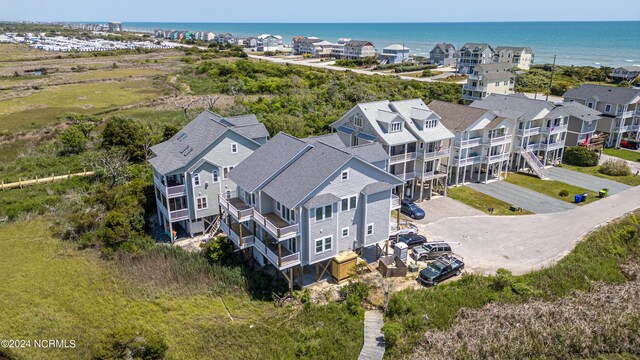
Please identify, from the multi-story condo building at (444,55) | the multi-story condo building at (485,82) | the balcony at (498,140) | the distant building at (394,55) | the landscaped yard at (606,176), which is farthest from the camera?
the distant building at (394,55)

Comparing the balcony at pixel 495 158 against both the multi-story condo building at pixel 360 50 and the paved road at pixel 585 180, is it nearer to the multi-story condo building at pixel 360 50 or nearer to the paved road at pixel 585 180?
the paved road at pixel 585 180

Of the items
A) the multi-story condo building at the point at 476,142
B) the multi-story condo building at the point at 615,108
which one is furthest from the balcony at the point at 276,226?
the multi-story condo building at the point at 615,108

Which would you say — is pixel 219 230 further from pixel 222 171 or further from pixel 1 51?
pixel 1 51

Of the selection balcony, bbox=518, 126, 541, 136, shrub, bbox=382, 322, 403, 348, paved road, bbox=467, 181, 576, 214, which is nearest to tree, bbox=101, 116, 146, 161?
shrub, bbox=382, 322, 403, 348

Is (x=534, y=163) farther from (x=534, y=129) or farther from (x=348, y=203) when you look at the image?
(x=348, y=203)

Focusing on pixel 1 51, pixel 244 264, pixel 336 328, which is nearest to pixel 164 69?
pixel 1 51

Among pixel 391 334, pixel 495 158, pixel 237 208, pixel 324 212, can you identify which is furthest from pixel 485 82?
pixel 391 334

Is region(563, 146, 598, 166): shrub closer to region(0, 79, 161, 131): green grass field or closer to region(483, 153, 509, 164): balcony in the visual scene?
region(483, 153, 509, 164): balcony
